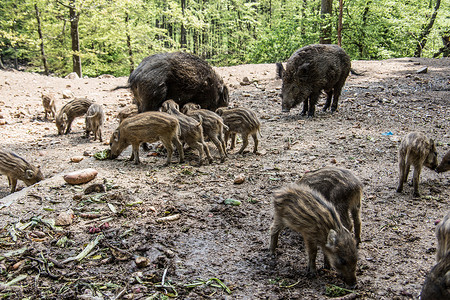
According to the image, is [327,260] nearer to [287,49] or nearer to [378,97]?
[378,97]

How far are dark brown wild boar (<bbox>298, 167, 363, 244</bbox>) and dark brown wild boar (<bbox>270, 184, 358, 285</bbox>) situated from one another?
1.41ft

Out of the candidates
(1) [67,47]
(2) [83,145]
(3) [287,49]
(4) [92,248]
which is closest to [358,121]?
(2) [83,145]

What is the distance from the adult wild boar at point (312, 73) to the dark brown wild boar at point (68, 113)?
4.72 metres

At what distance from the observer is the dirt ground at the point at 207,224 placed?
8.47ft

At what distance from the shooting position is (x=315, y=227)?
2.73m

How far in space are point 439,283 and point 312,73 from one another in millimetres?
6210

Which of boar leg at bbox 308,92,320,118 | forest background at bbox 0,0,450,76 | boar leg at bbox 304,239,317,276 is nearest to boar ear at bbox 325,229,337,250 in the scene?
boar leg at bbox 304,239,317,276

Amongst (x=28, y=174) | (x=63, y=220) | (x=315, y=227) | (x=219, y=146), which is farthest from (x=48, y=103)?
(x=315, y=227)

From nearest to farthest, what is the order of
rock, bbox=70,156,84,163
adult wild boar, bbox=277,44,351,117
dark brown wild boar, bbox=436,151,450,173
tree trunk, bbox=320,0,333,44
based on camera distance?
1. dark brown wild boar, bbox=436,151,450,173
2. rock, bbox=70,156,84,163
3. adult wild boar, bbox=277,44,351,117
4. tree trunk, bbox=320,0,333,44

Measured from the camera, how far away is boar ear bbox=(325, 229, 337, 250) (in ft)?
8.53

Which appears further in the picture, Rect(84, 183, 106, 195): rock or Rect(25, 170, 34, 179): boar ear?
Rect(25, 170, 34, 179): boar ear

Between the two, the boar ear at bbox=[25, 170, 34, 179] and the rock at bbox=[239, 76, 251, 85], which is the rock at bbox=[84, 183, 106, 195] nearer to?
the boar ear at bbox=[25, 170, 34, 179]

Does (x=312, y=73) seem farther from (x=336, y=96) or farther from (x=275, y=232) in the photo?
(x=275, y=232)

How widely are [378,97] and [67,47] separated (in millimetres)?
16808
